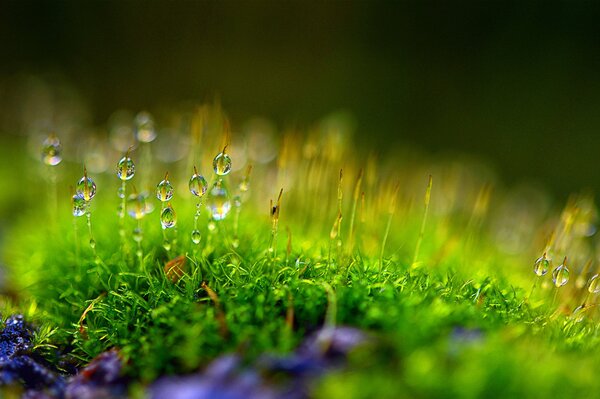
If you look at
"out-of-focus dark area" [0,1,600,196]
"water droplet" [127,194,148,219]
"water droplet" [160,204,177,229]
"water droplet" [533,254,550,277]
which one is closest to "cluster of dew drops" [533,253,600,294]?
"water droplet" [533,254,550,277]

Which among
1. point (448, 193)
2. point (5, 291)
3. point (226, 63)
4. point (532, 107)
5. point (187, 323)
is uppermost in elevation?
point (226, 63)

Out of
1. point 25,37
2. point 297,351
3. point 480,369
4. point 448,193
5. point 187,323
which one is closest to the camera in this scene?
point 480,369

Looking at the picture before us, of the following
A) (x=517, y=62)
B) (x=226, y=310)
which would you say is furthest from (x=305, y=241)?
(x=517, y=62)

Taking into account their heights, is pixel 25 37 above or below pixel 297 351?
above

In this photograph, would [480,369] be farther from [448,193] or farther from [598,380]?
[448,193]

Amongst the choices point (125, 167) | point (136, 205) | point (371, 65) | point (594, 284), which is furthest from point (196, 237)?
point (371, 65)

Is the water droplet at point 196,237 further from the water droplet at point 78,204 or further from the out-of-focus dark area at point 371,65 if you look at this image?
the out-of-focus dark area at point 371,65

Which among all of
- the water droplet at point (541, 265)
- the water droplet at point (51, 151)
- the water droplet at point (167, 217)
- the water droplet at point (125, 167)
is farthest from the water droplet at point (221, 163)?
the water droplet at point (541, 265)
